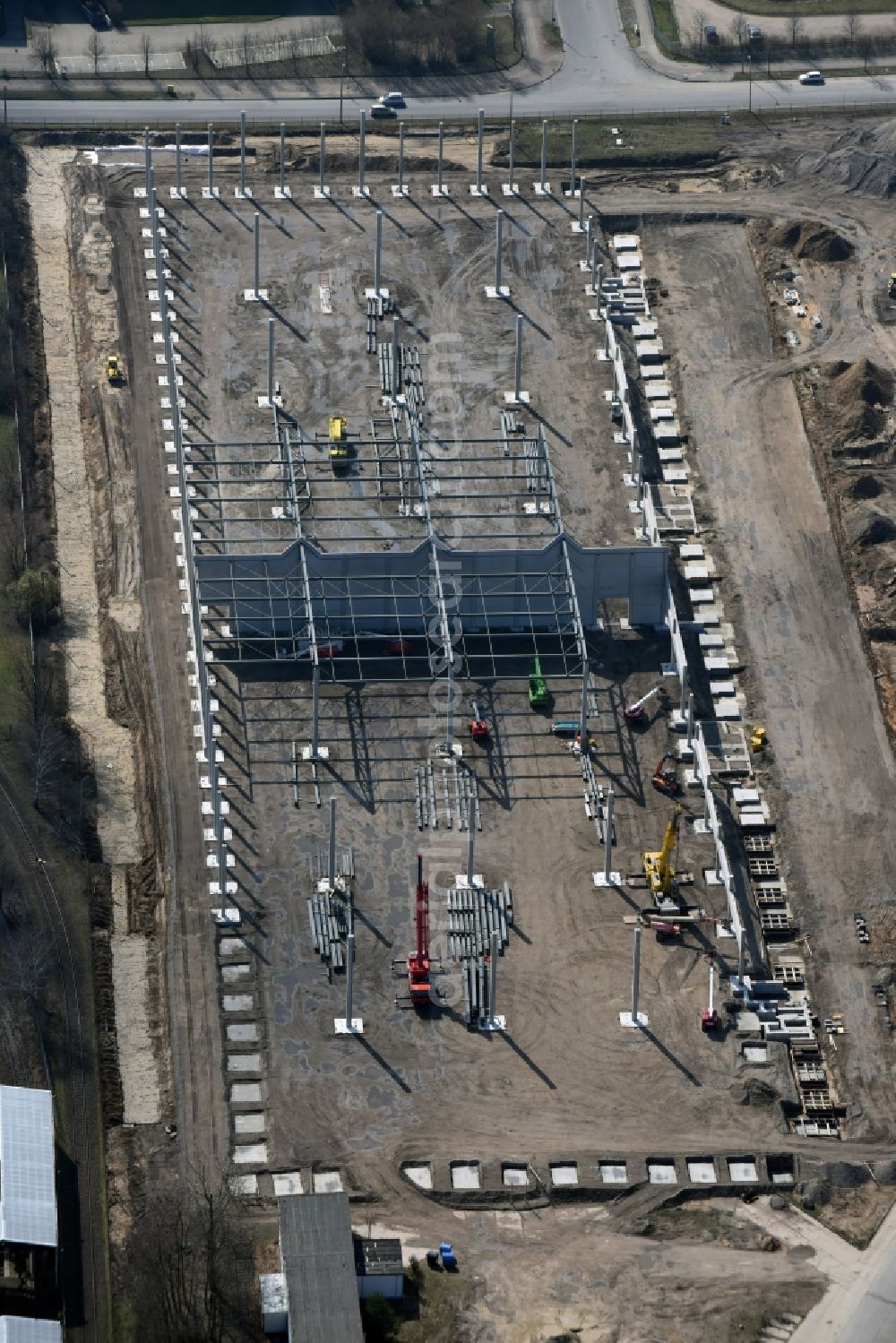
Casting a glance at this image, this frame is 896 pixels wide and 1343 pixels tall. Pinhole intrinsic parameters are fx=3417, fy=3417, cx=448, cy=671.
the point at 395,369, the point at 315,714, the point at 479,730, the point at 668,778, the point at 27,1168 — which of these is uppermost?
the point at 395,369

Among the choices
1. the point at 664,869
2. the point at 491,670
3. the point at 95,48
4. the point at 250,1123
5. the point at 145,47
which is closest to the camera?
the point at 250,1123

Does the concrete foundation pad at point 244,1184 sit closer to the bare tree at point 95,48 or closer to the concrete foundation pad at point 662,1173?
the concrete foundation pad at point 662,1173

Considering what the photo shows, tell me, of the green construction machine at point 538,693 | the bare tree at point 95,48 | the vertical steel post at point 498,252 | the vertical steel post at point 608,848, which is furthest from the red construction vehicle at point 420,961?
the bare tree at point 95,48

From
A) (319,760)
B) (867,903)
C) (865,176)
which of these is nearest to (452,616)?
(319,760)

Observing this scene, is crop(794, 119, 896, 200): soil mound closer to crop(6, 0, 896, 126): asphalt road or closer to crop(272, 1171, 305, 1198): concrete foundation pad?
crop(6, 0, 896, 126): asphalt road

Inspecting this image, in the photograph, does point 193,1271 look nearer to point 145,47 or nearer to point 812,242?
point 812,242

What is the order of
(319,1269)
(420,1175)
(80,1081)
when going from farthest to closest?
(80,1081), (420,1175), (319,1269)

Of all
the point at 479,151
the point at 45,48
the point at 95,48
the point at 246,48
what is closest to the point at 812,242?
the point at 479,151
